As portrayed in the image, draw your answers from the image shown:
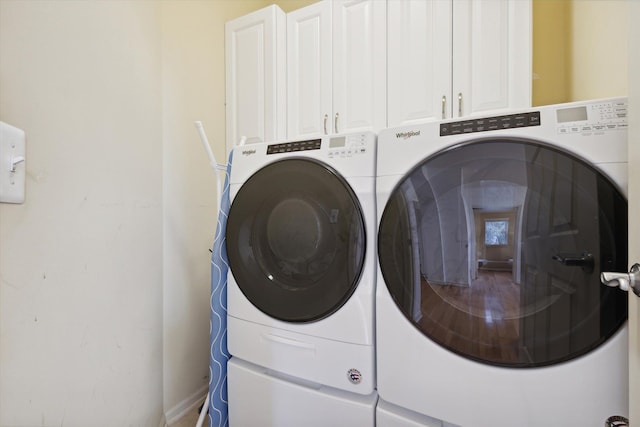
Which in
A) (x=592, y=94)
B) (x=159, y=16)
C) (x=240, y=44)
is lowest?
(x=592, y=94)

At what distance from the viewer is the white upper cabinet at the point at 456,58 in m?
1.15

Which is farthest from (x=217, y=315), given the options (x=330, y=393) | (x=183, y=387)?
(x=183, y=387)

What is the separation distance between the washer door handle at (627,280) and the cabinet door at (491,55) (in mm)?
876

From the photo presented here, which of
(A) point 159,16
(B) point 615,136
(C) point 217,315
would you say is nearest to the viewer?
(B) point 615,136

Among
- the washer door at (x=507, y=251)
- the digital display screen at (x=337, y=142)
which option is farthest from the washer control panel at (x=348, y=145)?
the washer door at (x=507, y=251)

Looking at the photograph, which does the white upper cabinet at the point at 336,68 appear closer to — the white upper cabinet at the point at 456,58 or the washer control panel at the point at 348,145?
the white upper cabinet at the point at 456,58

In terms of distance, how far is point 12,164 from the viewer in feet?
1.88

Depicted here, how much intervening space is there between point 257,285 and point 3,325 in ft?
1.98

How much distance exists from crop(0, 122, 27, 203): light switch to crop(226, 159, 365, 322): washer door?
56cm

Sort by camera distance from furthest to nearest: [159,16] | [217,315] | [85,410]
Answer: [159,16]
[217,315]
[85,410]

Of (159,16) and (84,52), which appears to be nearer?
(84,52)

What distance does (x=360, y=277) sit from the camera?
83 centimetres

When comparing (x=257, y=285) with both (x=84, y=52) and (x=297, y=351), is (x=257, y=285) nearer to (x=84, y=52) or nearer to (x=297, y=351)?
(x=297, y=351)

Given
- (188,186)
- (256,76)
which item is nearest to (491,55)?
(256,76)
